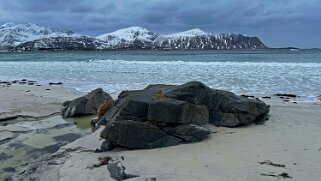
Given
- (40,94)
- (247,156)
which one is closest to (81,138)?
(247,156)

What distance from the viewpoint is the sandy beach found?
306 inches

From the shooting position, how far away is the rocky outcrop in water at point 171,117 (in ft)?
33.0

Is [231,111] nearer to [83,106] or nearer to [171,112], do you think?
[171,112]

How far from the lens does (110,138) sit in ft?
33.0

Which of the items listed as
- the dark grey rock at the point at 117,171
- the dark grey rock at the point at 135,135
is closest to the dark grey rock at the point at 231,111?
the dark grey rock at the point at 135,135

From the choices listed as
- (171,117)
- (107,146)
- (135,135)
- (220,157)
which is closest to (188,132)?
(171,117)

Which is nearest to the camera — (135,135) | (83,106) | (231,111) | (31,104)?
(135,135)

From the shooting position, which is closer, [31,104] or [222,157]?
[222,157]

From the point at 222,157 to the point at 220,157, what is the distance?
43 millimetres

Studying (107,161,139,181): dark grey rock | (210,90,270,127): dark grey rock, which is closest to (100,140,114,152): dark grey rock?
(107,161,139,181): dark grey rock

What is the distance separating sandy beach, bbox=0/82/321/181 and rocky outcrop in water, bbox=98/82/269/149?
0.31 m

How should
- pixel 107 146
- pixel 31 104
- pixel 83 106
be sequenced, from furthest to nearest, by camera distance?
pixel 31 104
pixel 83 106
pixel 107 146

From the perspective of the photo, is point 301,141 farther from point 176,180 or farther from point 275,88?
point 275,88

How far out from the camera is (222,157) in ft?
29.0
